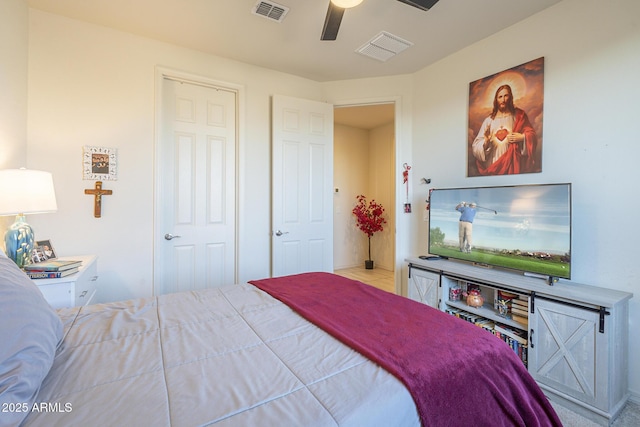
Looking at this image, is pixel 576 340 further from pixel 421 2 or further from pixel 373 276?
pixel 373 276

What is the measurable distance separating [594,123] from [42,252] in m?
3.82

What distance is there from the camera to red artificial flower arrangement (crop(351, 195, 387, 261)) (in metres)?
5.37

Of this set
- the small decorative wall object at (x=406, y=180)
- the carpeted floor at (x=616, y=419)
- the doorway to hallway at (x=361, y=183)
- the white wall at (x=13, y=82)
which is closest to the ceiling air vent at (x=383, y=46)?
the small decorative wall object at (x=406, y=180)

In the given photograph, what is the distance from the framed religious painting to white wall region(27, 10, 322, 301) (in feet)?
8.28

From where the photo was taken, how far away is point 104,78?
98.0 inches

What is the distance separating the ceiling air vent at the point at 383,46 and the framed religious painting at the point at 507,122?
29.6 inches

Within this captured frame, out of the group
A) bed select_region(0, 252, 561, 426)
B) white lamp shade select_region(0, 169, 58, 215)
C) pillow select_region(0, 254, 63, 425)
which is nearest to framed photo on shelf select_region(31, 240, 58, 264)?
white lamp shade select_region(0, 169, 58, 215)

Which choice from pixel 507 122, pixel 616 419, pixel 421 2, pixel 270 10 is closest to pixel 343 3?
pixel 421 2

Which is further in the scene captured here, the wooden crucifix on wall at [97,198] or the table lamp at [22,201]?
the wooden crucifix on wall at [97,198]

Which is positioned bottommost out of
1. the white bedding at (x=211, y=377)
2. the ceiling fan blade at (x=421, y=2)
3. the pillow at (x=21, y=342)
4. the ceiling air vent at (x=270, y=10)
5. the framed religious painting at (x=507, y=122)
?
the white bedding at (x=211, y=377)

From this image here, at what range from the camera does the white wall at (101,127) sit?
2305 millimetres

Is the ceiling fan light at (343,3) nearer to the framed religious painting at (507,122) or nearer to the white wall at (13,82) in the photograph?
the framed religious painting at (507,122)

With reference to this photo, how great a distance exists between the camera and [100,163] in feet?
8.13

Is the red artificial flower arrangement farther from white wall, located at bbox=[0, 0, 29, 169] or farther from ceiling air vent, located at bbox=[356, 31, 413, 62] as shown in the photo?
white wall, located at bbox=[0, 0, 29, 169]
